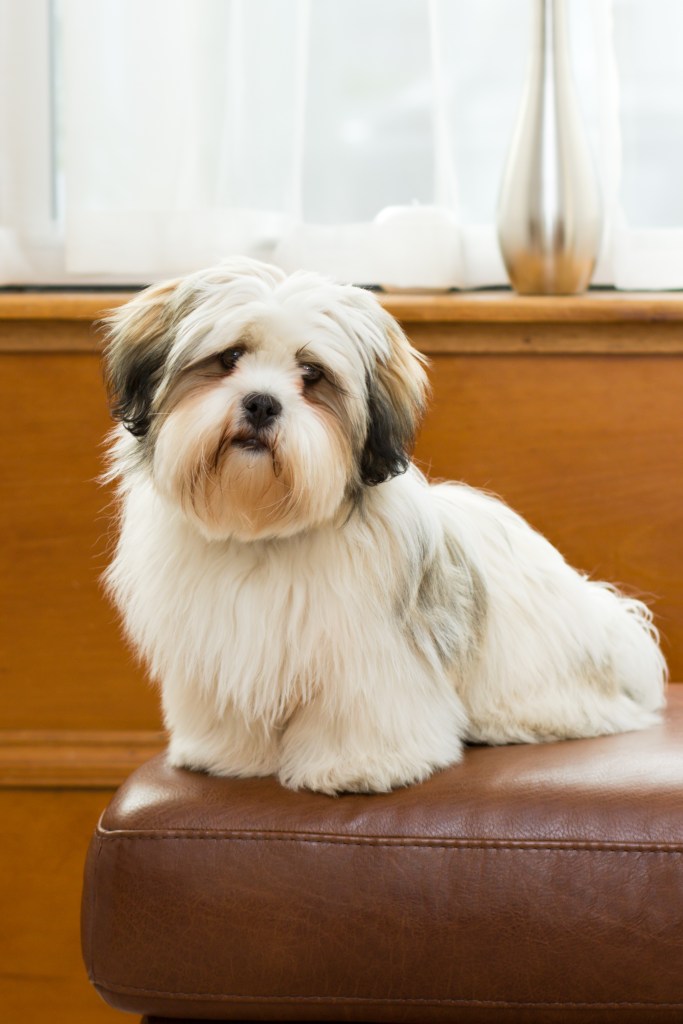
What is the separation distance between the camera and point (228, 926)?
103 cm

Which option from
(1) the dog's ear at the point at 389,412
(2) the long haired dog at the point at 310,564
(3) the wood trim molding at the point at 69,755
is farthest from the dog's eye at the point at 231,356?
(3) the wood trim molding at the point at 69,755

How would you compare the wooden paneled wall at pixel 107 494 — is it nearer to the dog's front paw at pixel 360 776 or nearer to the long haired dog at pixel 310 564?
the long haired dog at pixel 310 564

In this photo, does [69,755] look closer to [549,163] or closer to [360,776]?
[360,776]

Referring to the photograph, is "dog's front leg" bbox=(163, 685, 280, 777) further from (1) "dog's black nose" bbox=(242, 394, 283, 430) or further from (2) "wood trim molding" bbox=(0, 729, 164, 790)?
(2) "wood trim molding" bbox=(0, 729, 164, 790)

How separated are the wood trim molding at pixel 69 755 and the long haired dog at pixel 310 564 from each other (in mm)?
582

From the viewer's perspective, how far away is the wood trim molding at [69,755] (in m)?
1.80

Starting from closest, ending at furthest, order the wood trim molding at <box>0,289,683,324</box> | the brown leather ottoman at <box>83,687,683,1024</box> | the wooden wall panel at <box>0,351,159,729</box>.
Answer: the brown leather ottoman at <box>83,687,683,1024</box> → the wood trim molding at <box>0,289,683,324</box> → the wooden wall panel at <box>0,351,159,729</box>

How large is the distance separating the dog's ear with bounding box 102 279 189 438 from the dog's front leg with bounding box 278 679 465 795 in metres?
0.34

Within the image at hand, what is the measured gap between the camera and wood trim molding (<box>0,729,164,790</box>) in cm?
180

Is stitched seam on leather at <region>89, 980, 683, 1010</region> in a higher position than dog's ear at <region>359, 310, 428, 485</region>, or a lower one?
lower

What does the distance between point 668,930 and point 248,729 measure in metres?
0.45

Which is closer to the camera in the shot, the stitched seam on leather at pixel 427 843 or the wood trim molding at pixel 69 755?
the stitched seam on leather at pixel 427 843

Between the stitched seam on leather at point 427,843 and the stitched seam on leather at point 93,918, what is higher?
the stitched seam on leather at point 427,843

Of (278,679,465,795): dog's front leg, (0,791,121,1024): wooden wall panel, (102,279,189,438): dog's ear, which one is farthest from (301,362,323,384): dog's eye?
(0,791,121,1024): wooden wall panel
